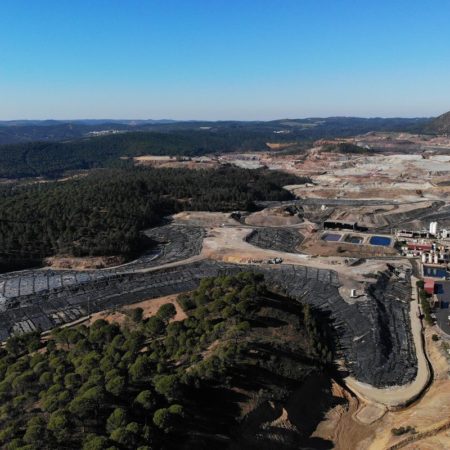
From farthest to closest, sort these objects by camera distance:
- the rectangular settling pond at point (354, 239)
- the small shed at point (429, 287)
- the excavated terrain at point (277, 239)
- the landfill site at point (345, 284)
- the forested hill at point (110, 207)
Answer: the rectangular settling pond at point (354, 239)
the excavated terrain at point (277, 239)
the forested hill at point (110, 207)
the small shed at point (429, 287)
the landfill site at point (345, 284)

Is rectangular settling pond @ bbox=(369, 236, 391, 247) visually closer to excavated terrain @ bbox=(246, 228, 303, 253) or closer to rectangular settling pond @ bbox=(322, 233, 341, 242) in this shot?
rectangular settling pond @ bbox=(322, 233, 341, 242)

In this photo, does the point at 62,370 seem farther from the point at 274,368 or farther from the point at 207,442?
the point at 274,368

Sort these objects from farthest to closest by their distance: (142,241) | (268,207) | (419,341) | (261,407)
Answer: (268,207)
(142,241)
(419,341)
(261,407)

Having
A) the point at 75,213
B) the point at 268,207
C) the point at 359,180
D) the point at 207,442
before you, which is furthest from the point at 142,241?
the point at 359,180

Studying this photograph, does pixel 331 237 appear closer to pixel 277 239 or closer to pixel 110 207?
pixel 277 239

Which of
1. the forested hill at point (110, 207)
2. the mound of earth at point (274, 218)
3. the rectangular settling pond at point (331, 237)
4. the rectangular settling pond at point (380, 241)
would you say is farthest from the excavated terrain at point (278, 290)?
the mound of earth at point (274, 218)

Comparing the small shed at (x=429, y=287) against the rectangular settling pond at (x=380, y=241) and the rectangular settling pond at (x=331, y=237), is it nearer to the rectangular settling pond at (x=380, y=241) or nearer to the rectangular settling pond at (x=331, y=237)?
the rectangular settling pond at (x=380, y=241)

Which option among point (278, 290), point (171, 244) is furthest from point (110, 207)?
point (278, 290)
